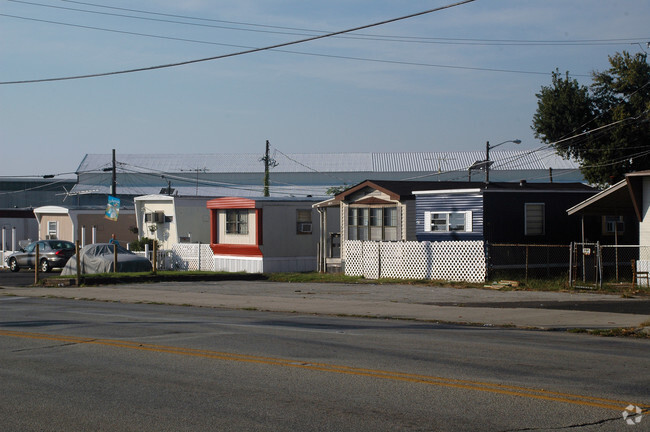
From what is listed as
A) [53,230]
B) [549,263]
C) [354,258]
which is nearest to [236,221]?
[354,258]

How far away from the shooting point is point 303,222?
37.0m

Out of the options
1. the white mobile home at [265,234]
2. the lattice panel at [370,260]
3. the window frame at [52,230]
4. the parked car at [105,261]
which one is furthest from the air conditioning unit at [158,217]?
the lattice panel at [370,260]

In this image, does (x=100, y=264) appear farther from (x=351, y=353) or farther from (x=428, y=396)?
(x=428, y=396)

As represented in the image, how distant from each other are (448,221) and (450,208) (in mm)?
528

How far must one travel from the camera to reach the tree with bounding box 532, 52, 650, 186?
43438 millimetres

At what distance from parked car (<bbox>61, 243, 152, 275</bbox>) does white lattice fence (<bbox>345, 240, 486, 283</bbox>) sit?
32.1 feet

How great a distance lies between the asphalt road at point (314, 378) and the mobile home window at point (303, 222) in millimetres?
21177

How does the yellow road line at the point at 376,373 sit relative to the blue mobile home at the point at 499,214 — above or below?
below

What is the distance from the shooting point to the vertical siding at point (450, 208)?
29.0 m

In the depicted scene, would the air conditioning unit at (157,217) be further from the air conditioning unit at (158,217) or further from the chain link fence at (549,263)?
the chain link fence at (549,263)

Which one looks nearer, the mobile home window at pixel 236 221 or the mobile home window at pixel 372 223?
the mobile home window at pixel 372 223

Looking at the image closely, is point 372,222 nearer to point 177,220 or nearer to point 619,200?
point 619,200

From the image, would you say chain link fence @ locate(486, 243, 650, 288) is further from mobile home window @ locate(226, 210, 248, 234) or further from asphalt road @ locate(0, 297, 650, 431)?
mobile home window @ locate(226, 210, 248, 234)

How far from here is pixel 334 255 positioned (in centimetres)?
3634
